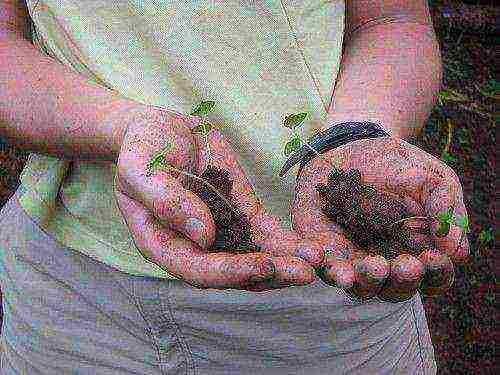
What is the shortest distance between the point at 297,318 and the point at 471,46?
3.32 meters

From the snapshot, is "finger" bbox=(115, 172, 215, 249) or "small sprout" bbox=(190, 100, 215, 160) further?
"small sprout" bbox=(190, 100, 215, 160)

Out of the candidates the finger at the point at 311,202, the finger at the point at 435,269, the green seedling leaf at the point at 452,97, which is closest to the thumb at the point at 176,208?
the finger at the point at 311,202

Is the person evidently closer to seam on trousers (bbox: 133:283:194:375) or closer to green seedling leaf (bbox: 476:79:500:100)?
seam on trousers (bbox: 133:283:194:375)

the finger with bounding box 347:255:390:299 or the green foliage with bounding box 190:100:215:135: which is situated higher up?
the green foliage with bounding box 190:100:215:135

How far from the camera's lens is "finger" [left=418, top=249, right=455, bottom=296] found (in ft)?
4.17

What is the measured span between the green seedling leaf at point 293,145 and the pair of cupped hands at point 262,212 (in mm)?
54

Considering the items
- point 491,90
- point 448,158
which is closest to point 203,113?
point 448,158

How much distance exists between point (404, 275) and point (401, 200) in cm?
24

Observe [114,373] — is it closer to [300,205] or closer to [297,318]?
[297,318]

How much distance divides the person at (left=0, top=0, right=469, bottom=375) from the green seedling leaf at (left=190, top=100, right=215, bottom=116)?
0.01m

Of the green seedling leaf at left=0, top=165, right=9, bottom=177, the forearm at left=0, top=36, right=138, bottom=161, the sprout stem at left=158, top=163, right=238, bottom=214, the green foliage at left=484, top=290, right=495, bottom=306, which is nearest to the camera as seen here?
the sprout stem at left=158, top=163, right=238, bottom=214

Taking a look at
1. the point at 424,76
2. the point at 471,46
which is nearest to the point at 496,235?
the point at 471,46

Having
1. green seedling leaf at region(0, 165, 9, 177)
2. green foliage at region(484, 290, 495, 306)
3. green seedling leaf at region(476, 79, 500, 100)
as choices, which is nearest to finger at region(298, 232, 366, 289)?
green foliage at region(484, 290, 495, 306)

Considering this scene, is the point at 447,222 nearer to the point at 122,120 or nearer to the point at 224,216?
the point at 224,216
